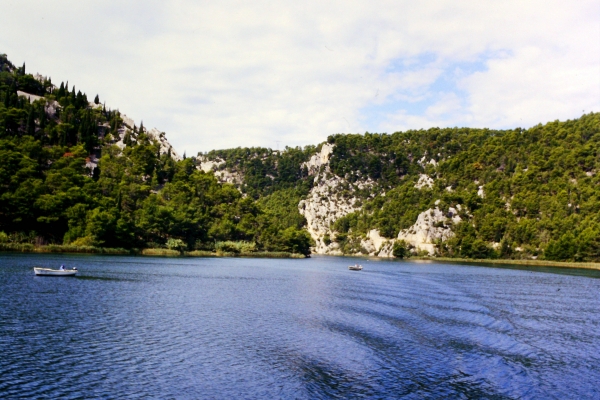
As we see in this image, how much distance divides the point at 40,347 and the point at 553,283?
274 ft

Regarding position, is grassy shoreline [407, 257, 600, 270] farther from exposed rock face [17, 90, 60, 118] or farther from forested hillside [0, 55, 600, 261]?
exposed rock face [17, 90, 60, 118]

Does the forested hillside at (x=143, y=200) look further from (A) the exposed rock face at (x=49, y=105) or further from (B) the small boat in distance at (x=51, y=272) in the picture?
(B) the small boat in distance at (x=51, y=272)

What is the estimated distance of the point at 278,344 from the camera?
33.1 meters

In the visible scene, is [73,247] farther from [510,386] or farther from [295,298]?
[510,386]

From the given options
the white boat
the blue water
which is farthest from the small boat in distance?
the blue water

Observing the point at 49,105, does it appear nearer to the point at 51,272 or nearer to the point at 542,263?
the point at 51,272

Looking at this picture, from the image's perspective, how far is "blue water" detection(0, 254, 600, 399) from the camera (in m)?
24.5

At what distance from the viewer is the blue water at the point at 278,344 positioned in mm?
24469

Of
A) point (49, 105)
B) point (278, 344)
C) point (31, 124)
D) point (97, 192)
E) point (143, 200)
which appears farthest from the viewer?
point (49, 105)

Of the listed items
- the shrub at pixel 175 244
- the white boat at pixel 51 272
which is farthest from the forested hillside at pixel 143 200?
the white boat at pixel 51 272

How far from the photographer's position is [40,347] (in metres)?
28.4

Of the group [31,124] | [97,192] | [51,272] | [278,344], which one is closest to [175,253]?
[97,192]

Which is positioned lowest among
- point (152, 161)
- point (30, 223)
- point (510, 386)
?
point (510, 386)

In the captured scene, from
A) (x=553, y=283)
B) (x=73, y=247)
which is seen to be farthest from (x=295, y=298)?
(x=73, y=247)
